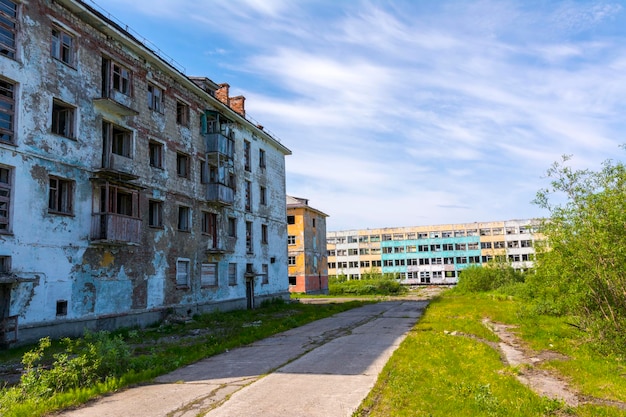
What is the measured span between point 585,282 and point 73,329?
16.8 meters

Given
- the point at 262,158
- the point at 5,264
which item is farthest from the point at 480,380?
the point at 262,158

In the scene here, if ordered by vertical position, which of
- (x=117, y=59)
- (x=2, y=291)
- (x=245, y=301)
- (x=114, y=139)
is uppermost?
(x=117, y=59)

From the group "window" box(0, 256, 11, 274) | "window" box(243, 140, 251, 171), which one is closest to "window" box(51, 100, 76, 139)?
"window" box(0, 256, 11, 274)

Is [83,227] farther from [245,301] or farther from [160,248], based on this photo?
[245,301]

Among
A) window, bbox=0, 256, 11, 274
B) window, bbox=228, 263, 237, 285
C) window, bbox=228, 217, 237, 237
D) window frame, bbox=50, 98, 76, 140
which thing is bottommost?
window, bbox=228, 263, 237, 285

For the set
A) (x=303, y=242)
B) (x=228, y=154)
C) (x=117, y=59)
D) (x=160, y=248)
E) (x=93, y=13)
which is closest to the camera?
(x=93, y=13)

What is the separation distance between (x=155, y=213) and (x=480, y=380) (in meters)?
17.8

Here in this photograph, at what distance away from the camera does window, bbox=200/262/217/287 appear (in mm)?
25422

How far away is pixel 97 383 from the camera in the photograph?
8680mm

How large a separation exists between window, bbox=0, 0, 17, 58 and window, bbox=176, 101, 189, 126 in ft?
32.4

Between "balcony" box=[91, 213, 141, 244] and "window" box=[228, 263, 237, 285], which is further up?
"balcony" box=[91, 213, 141, 244]

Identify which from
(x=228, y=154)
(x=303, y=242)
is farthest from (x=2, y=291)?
(x=303, y=242)

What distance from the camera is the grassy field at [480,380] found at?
22.7 ft

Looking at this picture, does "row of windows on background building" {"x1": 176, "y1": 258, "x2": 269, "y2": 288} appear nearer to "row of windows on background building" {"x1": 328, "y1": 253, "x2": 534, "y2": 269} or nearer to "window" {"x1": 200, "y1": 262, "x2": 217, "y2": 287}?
"window" {"x1": 200, "y1": 262, "x2": 217, "y2": 287}
